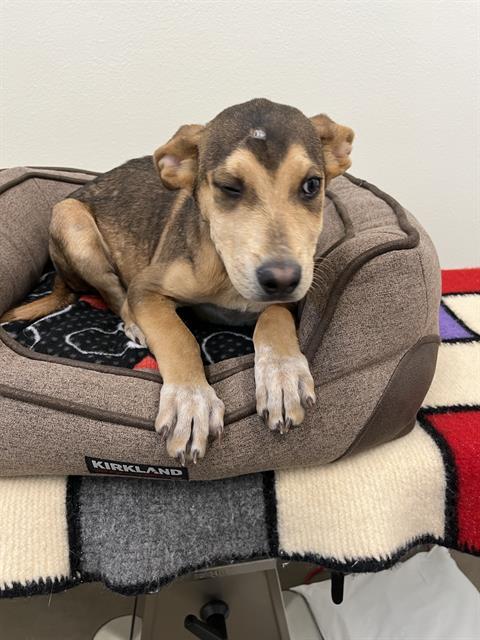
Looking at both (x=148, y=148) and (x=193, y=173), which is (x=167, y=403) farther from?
(x=148, y=148)

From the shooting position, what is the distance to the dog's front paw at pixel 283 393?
1.30 m

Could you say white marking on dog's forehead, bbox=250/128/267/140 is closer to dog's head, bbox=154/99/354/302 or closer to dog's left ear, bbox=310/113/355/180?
dog's head, bbox=154/99/354/302

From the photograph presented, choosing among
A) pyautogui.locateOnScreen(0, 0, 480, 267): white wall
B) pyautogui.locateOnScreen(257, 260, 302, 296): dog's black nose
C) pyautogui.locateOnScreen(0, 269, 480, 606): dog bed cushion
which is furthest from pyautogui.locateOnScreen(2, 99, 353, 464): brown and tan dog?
pyautogui.locateOnScreen(0, 0, 480, 267): white wall

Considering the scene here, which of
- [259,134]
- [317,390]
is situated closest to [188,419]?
[317,390]

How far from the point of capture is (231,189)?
57.8 inches

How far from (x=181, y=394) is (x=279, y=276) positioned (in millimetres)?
388

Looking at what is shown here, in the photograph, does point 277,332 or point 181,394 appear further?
point 277,332

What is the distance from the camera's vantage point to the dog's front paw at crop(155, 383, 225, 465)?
1.27 m

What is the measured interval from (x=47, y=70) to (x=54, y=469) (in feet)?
7.10

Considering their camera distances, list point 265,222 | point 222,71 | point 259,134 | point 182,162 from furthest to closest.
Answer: point 222,71 → point 182,162 → point 259,134 → point 265,222

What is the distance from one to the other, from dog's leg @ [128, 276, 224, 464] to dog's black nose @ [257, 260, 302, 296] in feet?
1.06

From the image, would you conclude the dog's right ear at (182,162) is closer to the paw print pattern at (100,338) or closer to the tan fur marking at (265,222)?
the tan fur marking at (265,222)

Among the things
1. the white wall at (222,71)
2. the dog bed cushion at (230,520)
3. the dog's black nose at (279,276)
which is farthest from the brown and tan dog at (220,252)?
the white wall at (222,71)

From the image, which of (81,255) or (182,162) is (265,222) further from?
(81,255)
